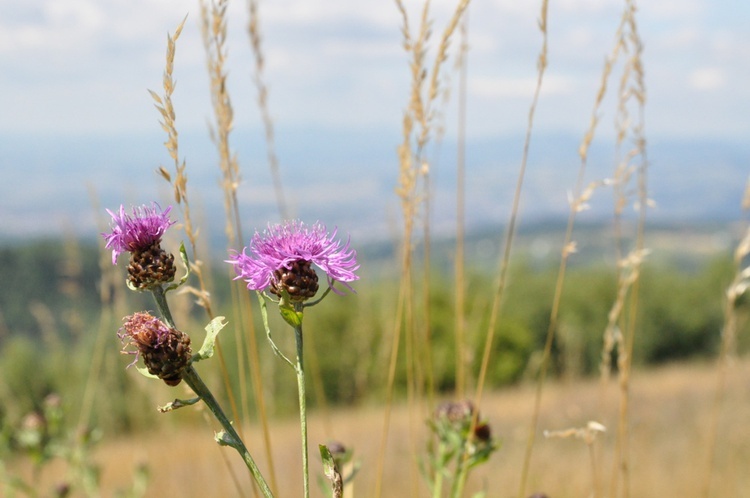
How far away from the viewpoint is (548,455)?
6684 millimetres

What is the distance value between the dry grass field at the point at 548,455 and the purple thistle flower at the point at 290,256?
917mm

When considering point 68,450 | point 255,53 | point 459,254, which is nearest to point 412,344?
point 459,254

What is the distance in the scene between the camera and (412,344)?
2344mm

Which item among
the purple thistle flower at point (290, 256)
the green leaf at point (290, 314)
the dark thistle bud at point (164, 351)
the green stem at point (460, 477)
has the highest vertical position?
the purple thistle flower at point (290, 256)

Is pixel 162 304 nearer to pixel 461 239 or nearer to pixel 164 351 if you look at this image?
pixel 164 351

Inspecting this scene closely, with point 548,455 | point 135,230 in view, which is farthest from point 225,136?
point 548,455

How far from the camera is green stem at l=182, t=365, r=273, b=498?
1072 mm

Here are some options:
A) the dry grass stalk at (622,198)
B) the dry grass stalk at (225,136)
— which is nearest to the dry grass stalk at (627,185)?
the dry grass stalk at (622,198)

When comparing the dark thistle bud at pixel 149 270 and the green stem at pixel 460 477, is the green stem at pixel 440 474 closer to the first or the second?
the green stem at pixel 460 477

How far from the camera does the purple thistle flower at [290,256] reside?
1.24 m

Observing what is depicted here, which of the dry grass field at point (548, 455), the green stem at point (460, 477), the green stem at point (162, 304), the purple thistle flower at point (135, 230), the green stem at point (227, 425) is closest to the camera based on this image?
the green stem at point (227, 425)

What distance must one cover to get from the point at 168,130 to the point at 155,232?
0.28 m

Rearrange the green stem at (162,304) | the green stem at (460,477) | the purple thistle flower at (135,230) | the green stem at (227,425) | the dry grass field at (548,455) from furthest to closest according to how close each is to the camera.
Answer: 1. the dry grass field at (548,455)
2. the green stem at (460,477)
3. the purple thistle flower at (135,230)
4. the green stem at (162,304)
5. the green stem at (227,425)

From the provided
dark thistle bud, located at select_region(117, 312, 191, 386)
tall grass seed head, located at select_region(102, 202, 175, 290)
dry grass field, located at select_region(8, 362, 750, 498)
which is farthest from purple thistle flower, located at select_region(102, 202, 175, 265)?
dry grass field, located at select_region(8, 362, 750, 498)
